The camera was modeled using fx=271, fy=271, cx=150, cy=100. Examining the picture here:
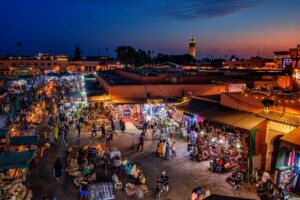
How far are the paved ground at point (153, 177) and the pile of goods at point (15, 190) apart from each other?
0.37 metres

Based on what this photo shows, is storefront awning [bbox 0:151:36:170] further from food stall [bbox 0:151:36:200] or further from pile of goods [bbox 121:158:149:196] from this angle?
pile of goods [bbox 121:158:149:196]

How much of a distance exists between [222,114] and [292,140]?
194 inches

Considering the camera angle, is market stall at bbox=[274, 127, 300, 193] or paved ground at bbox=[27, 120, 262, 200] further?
paved ground at bbox=[27, 120, 262, 200]

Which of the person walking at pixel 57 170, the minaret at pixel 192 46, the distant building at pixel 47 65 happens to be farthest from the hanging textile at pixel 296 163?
the minaret at pixel 192 46

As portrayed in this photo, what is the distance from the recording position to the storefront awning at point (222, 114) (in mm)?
12008

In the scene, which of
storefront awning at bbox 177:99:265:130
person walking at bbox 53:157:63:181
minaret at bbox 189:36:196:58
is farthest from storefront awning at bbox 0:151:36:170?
minaret at bbox 189:36:196:58

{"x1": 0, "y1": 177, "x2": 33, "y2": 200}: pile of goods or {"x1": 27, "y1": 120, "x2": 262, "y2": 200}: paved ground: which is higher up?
{"x1": 0, "y1": 177, "x2": 33, "y2": 200}: pile of goods

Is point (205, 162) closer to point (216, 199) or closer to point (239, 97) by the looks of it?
point (239, 97)

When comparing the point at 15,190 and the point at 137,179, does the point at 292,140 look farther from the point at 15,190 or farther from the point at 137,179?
the point at 15,190

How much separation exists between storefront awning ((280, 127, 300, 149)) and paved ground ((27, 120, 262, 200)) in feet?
7.96

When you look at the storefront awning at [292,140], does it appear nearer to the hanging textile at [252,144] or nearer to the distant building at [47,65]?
the hanging textile at [252,144]

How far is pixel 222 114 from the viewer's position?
557 inches

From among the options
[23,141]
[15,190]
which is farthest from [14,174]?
[23,141]

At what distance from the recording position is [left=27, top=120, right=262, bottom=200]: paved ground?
10508mm
